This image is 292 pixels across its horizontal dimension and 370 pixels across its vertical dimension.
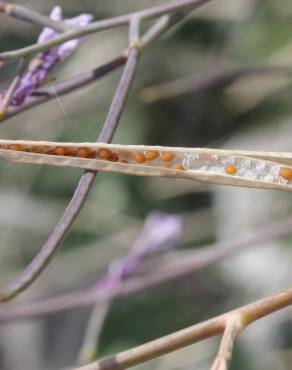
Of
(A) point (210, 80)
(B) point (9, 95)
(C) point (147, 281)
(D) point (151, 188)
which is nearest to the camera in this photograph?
(B) point (9, 95)

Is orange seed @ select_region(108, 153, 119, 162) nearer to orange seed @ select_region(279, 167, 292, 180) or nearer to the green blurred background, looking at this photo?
orange seed @ select_region(279, 167, 292, 180)

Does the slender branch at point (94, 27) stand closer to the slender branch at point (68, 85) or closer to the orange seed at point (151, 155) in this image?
the slender branch at point (68, 85)

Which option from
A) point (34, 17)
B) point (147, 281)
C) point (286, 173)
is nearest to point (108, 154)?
point (286, 173)

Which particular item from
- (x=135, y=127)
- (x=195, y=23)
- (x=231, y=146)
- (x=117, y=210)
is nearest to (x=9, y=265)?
(x=117, y=210)

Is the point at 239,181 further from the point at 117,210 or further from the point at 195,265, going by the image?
the point at 117,210

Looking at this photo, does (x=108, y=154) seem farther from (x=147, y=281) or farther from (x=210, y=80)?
(x=210, y=80)

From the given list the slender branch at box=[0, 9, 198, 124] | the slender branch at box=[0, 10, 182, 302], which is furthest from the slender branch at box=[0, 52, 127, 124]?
the slender branch at box=[0, 10, 182, 302]

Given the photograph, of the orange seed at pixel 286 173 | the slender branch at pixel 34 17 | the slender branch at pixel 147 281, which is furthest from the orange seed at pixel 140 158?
the slender branch at pixel 147 281
